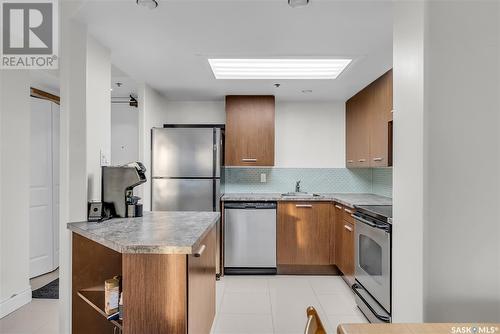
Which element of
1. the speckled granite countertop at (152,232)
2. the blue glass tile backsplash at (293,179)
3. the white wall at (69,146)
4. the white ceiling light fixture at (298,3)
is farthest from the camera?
the blue glass tile backsplash at (293,179)

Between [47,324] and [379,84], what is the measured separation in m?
3.78

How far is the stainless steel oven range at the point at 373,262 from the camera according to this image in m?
2.35

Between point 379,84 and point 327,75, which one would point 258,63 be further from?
point 379,84

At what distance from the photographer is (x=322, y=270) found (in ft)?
13.0

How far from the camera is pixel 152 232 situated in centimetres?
182

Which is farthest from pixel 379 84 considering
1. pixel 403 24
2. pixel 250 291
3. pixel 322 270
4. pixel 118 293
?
pixel 118 293

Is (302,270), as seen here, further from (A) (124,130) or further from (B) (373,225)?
(A) (124,130)

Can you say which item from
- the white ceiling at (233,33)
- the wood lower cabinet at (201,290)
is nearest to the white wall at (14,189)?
the white ceiling at (233,33)

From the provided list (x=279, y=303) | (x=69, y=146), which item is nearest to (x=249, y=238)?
(x=279, y=303)

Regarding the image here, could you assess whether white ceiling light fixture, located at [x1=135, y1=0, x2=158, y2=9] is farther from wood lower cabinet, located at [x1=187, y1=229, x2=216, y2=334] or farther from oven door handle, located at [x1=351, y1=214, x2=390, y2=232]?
oven door handle, located at [x1=351, y1=214, x2=390, y2=232]

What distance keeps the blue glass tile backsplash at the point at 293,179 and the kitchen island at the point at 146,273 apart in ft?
7.69

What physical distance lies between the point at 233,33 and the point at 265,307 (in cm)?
240

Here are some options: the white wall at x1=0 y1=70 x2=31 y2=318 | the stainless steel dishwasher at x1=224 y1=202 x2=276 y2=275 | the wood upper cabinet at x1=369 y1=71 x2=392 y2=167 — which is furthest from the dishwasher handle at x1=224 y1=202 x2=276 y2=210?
the white wall at x1=0 y1=70 x2=31 y2=318

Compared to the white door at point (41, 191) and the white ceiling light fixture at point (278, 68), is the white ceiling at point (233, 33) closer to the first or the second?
the white ceiling light fixture at point (278, 68)
